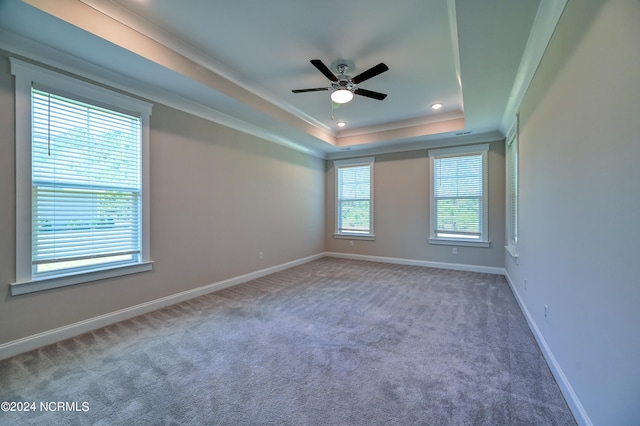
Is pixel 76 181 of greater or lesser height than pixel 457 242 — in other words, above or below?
above

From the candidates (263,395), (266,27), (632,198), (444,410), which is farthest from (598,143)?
→ (266,27)

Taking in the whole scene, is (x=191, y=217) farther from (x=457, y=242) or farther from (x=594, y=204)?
(x=457, y=242)

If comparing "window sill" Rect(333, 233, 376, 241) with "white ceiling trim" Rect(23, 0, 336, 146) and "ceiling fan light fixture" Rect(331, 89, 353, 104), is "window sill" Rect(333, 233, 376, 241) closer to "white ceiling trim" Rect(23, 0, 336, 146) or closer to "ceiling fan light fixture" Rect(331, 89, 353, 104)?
"white ceiling trim" Rect(23, 0, 336, 146)

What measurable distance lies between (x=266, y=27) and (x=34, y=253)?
2974 mm

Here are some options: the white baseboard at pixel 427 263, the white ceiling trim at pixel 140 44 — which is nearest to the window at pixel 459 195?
the white baseboard at pixel 427 263

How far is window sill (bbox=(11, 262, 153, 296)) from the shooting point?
2.33 m

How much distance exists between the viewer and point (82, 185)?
8.83 ft

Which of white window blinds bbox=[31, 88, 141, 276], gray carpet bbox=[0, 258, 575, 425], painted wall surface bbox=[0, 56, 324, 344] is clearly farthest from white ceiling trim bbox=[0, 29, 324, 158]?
gray carpet bbox=[0, 258, 575, 425]

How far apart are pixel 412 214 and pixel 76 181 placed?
18.0 ft

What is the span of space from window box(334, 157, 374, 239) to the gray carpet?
3.14m

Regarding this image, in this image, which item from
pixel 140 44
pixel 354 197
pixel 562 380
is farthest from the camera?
pixel 354 197

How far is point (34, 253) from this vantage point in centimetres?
240

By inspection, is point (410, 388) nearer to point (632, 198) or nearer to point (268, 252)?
point (632, 198)

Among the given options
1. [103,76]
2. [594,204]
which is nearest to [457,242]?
[594,204]
